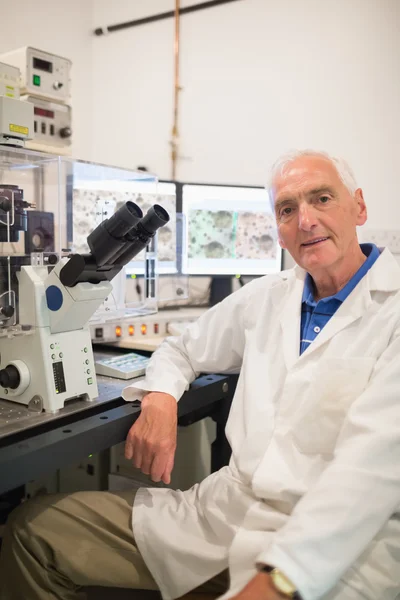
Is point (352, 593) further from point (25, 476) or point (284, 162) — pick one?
point (284, 162)

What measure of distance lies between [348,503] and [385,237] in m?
1.46

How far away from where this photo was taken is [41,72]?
6.36 feet

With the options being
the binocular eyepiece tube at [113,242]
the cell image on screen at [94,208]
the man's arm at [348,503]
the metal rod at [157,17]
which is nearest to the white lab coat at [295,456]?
the man's arm at [348,503]

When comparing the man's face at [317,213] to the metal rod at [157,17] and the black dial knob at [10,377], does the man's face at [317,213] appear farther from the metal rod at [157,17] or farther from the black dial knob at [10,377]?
the metal rod at [157,17]

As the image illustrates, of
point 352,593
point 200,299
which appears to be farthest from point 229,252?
point 352,593

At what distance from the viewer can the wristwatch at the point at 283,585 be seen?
878 mm

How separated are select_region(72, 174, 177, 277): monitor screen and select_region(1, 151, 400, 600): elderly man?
0.65 m

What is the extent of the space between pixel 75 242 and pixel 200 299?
0.88 meters

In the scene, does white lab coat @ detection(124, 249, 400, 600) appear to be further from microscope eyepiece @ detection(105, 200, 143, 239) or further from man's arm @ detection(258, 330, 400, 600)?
microscope eyepiece @ detection(105, 200, 143, 239)

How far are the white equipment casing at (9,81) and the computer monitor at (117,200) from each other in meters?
0.30

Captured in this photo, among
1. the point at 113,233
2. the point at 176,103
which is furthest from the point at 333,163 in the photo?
the point at 176,103

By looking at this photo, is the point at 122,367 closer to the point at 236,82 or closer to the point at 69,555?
the point at 69,555

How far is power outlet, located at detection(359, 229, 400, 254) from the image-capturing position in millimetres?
2141

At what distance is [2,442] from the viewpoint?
42.9 inches
